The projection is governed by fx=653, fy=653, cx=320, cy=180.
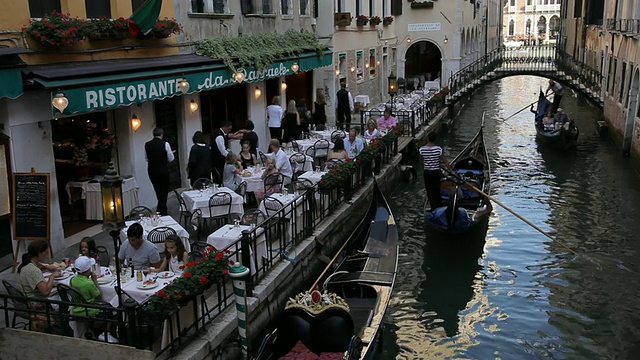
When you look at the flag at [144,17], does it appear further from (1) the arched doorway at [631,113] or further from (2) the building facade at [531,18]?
(2) the building facade at [531,18]

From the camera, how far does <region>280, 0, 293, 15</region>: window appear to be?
16.3 m

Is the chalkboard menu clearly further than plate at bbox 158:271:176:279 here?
Yes

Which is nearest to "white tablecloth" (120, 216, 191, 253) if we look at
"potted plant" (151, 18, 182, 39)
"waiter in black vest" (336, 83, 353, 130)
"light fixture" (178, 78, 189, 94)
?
"light fixture" (178, 78, 189, 94)

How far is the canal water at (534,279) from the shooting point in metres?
7.90

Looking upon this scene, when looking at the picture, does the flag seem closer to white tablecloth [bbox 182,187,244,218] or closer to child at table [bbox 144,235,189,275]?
white tablecloth [bbox 182,187,244,218]

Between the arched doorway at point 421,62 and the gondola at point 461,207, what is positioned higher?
the arched doorway at point 421,62

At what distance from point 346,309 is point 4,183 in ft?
14.8

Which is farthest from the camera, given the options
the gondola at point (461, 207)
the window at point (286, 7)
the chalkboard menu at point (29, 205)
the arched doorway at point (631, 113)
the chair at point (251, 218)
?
the arched doorway at point (631, 113)

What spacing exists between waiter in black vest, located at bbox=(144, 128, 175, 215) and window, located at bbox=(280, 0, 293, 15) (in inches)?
308

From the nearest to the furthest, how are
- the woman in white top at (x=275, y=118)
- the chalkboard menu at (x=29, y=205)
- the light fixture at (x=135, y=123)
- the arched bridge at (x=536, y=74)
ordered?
the chalkboard menu at (x=29, y=205)
the light fixture at (x=135, y=123)
the woman in white top at (x=275, y=118)
the arched bridge at (x=536, y=74)

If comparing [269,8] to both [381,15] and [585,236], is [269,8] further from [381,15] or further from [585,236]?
[381,15]

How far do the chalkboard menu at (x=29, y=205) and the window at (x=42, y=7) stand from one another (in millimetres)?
2175

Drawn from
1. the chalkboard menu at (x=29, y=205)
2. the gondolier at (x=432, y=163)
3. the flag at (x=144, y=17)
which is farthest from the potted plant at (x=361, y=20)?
the chalkboard menu at (x=29, y=205)

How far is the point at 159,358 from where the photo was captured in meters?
5.87
